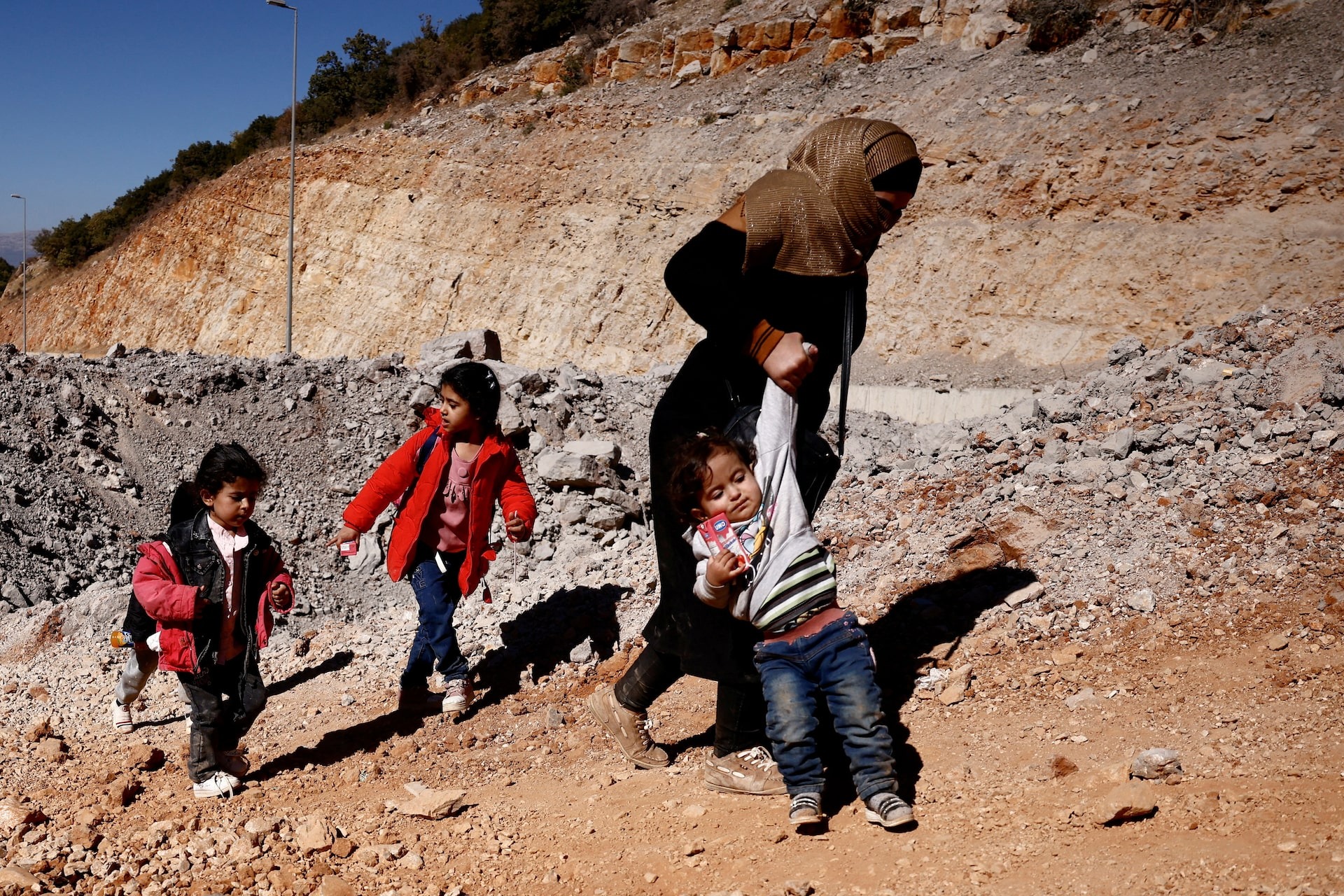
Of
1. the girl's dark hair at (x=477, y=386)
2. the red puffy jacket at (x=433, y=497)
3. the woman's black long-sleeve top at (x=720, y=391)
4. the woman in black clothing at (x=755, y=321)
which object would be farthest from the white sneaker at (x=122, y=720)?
the woman's black long-sleeve top at (x=720, y=391)

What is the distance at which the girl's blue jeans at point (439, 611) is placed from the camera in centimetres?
404

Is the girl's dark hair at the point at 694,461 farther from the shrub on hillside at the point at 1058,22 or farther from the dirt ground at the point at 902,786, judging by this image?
the shrub on hillside at the point at 1058,22

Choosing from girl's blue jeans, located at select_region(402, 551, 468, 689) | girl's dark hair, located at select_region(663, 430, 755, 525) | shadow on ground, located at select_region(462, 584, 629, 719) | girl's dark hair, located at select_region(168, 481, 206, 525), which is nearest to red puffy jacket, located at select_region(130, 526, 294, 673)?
girl's dark hair, located at select_region(168, 481, 206, 525)

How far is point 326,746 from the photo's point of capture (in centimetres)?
388

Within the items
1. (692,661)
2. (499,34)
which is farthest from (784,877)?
(499,34)

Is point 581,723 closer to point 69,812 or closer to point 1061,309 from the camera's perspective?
point 69,812

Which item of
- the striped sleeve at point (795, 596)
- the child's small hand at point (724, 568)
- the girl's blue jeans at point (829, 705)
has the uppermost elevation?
the child's small hand at point (724, 568)

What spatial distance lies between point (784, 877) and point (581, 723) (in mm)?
1527

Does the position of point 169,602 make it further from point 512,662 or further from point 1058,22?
point 1058,22

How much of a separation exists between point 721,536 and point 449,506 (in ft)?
6.22

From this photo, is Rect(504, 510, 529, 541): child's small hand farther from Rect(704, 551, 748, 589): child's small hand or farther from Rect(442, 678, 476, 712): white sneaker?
Rect(704, 551, 748, 589): child's small hand

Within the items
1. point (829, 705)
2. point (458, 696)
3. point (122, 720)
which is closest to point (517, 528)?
point (458, 696)

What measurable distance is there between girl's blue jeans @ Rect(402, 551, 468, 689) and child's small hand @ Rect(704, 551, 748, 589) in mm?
1873

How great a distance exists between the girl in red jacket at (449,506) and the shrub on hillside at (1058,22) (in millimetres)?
16011
